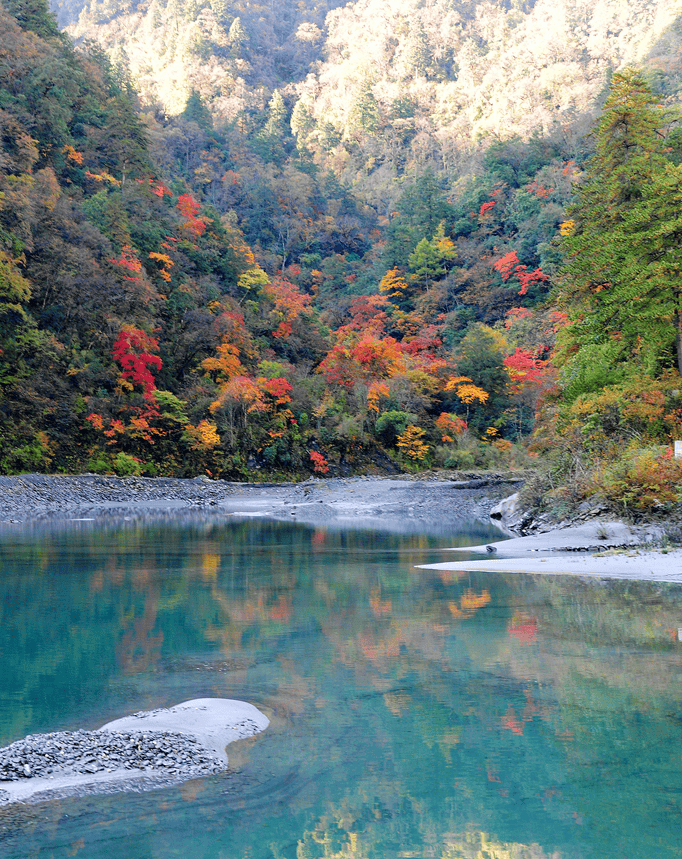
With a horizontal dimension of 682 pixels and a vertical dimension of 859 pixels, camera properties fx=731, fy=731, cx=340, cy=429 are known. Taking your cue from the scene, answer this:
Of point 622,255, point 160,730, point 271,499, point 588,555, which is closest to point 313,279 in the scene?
point 271,499

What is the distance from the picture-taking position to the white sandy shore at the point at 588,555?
11742mm

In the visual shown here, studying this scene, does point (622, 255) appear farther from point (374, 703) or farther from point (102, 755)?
point (102, 755)

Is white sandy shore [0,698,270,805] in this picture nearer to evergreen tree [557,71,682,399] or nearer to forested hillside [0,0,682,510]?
forested hillside [0,0,682,510]

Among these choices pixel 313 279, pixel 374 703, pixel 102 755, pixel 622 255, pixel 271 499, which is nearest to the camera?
pixel 102 755

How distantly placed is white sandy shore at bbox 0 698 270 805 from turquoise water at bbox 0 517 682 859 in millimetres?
116

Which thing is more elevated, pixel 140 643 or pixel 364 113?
pixel 364 113

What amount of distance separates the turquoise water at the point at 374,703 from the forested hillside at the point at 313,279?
30.9 feet

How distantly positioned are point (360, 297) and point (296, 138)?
40766mm

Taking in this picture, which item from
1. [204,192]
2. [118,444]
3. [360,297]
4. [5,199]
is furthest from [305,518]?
[204,192]

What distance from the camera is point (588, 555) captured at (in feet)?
44.8

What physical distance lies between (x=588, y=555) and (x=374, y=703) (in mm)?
9108

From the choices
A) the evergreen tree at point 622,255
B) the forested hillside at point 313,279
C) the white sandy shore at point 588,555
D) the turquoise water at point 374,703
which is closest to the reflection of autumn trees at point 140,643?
the turquoise water at point 374,703

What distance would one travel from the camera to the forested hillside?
78.7 ft

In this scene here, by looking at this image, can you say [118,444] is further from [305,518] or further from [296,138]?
[296,138]
